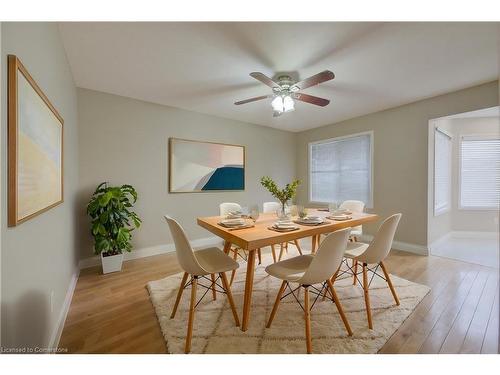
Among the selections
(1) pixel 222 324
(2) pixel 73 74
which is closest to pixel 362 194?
(1) pixel 222 324

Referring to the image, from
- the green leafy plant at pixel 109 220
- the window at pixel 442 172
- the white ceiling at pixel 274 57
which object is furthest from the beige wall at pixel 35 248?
the window at pixel 442 172

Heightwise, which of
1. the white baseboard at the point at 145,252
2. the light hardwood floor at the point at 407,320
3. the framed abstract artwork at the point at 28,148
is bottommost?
the light hardwood floor at the point at 407,320

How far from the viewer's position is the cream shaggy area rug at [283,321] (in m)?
1.46

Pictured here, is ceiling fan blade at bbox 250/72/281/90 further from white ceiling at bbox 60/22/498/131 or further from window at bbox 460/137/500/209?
window at bbox 460/137/500/209

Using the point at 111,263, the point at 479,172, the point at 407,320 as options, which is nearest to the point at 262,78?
the point at 407,320

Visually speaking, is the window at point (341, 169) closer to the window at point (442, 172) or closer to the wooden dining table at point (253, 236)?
the window at point (442, 172)

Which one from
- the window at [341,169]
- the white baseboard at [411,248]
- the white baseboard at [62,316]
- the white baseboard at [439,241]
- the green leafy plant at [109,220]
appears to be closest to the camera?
the white baseboard at [62,316]

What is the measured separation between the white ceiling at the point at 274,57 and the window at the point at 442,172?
1037mm

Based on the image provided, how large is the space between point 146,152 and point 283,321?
111 inches

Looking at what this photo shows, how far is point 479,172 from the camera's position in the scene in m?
4.15

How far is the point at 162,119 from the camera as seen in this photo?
339 cm

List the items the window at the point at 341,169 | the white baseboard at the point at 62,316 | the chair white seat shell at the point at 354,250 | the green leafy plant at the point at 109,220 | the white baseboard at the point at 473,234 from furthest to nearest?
the white baseboard at the point at 473,234 < the window at the point at 341,169 < the green leafy plant at the point at 109,220 < the chair white seat shell at the point at 354,250 < the white baseboard at the point at 62,316

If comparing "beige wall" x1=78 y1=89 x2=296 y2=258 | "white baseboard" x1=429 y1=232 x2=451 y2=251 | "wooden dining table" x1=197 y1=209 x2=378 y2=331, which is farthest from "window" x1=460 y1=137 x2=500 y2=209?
"beige wall" x1=78 y1=89 x2=296 y2=258

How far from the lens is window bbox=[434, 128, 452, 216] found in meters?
3.56
